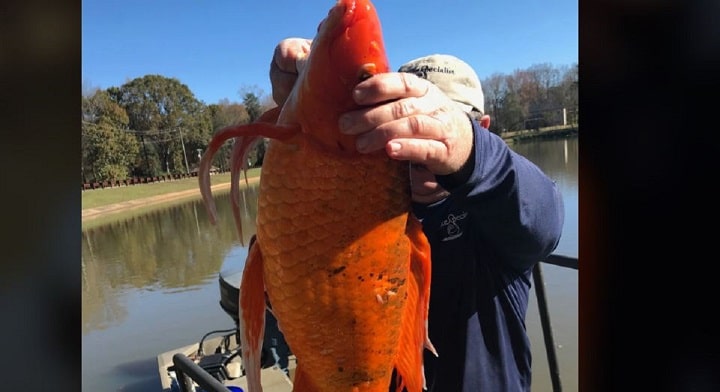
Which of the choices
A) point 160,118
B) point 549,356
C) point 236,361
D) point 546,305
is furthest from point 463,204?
point 160,118

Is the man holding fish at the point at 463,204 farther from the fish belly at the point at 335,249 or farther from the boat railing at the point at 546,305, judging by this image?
the boat railing at the point at 546,305

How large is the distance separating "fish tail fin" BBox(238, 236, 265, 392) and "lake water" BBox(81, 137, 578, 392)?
113mm

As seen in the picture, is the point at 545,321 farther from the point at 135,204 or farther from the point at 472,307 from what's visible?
the point at 135,204

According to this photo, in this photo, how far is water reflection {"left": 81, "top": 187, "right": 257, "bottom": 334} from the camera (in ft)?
35.9

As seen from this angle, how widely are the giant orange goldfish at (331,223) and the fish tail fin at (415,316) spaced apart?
17 mm

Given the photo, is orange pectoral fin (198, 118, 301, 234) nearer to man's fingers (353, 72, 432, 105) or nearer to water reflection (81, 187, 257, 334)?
man's fingers (353, 72, 432, 105)

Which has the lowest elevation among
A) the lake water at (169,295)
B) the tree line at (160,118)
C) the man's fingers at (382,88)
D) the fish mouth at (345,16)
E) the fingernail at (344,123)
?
the lake water at (169,295)

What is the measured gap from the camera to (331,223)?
2.52ft

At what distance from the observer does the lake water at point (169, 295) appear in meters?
5.59

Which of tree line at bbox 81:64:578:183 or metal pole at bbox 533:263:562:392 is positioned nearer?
metal pole at bbox 533:263:562:392

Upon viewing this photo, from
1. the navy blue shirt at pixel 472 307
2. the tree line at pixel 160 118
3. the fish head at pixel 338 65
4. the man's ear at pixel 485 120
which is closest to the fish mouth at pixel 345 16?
the fish head at pixel 338 65

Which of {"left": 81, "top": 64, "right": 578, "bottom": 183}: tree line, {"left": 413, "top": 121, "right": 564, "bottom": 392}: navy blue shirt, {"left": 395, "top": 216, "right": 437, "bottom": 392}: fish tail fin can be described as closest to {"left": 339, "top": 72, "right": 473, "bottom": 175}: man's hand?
{"left": 395, "top": 216, "right": 437, "bottom": 392}: fish tail fin

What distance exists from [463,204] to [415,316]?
0.29 metres
